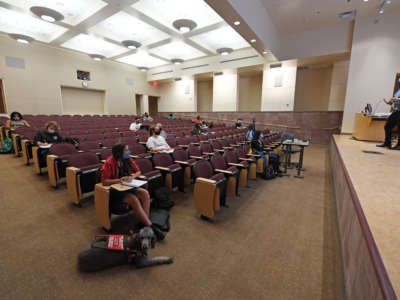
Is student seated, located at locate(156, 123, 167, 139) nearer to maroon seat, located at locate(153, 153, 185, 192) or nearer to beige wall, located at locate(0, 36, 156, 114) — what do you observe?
maroon seat, located at locate(153, 153, 185, 192)

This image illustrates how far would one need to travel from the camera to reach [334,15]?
7457mm

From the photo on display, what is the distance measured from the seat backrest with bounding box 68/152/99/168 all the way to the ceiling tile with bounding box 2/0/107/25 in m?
6.09

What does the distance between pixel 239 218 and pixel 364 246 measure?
4.85ft

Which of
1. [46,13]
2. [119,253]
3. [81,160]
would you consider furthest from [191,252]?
[46,13]

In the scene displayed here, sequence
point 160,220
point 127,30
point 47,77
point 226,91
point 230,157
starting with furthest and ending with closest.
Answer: point 226,91 → point 47,77 → point 127,30 → point 230,157 → point 160,220

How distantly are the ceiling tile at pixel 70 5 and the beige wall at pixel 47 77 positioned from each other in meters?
3.64

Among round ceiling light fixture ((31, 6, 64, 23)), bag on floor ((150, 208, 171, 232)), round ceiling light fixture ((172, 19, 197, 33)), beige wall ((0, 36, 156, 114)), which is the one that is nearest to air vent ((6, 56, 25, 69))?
beige wall ((0, 36, 156, 114))

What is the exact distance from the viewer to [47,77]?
1004 cm

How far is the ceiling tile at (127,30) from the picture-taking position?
7.33 metres

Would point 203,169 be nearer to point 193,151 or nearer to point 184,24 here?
point 193,151

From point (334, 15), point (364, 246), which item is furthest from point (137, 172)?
point (334, 15)

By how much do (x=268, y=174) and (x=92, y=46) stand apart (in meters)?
11.3

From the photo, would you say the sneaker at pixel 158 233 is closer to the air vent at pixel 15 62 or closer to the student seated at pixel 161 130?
the student seated at pixel 161 130

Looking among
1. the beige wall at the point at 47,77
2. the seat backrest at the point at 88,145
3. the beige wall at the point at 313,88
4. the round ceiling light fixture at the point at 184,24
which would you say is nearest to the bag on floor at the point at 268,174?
the seat backrest at the point at 88,145
